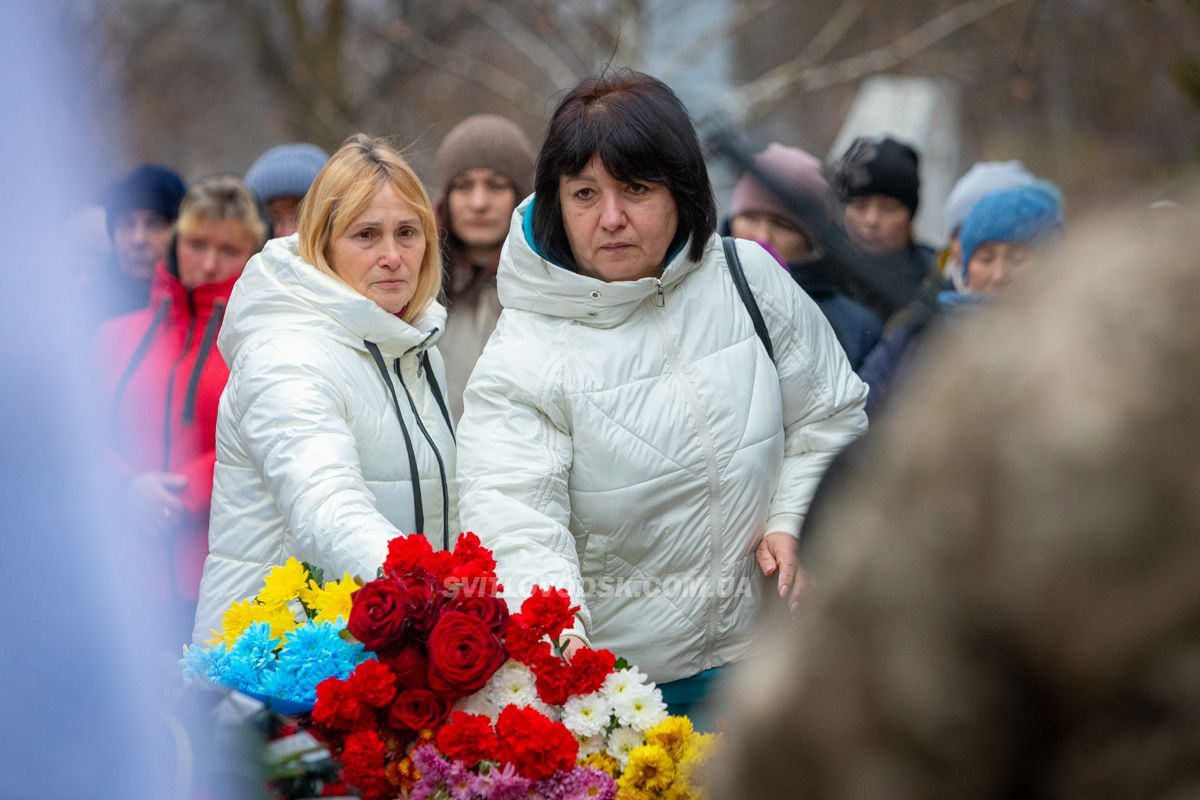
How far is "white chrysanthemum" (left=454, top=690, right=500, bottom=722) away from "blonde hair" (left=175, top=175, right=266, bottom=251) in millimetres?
2962

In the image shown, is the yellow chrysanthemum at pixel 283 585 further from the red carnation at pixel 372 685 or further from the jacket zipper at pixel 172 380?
the jacket zipper at pixel 172 380

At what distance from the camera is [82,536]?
127 cm

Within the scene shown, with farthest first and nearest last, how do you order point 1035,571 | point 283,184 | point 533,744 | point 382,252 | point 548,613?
point 283,184, point 382,252, point 548,613, point 533,744, point 1035,571

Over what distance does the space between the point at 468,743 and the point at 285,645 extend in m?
0.43

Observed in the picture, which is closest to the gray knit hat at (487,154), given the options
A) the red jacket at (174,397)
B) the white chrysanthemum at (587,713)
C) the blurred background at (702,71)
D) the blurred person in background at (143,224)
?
the red jacket at (174,397)

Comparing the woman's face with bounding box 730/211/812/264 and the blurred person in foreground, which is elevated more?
the blurred person in foreground

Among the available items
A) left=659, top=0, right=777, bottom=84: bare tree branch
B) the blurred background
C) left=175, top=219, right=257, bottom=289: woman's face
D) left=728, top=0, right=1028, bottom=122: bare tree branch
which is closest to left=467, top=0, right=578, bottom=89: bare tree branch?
the blurred background

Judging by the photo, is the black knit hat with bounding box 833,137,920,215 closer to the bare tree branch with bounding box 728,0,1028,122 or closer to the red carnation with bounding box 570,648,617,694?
the red carnation with bounding box 570,648,617,694

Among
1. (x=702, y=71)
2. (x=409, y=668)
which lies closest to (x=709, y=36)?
(x=702, y=71)

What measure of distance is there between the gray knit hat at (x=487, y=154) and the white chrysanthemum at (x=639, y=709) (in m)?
2.60

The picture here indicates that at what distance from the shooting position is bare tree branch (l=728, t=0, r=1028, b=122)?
11.8 metres

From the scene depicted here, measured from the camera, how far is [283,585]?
2.73 meters

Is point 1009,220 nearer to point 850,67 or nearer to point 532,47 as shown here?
point 850,67

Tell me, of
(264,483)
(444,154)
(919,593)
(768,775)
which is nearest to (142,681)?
(768,775)
